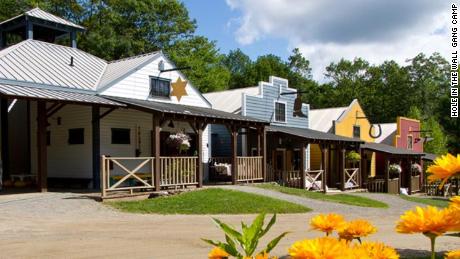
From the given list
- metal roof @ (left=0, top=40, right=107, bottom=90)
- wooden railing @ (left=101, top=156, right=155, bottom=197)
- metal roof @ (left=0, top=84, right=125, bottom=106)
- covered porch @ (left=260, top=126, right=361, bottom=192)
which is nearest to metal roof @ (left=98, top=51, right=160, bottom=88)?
metal roof @ (left=0, top=40, right=107, bottom=90)

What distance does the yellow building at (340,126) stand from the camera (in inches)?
1154

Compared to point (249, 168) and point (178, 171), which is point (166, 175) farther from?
point (249, 168)

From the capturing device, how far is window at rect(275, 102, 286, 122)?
85.9ft

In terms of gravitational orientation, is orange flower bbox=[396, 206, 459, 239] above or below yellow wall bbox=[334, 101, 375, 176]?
below

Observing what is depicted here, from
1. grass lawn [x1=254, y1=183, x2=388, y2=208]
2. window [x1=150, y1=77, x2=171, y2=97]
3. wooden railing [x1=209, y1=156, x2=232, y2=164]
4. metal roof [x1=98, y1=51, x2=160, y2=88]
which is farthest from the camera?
wooden railing [x1=209, y1=156, x2=232, y2=164]

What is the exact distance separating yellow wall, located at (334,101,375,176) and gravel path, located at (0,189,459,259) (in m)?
15.9

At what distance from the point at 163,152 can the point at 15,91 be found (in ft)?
23.6

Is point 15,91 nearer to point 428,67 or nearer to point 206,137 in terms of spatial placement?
point 206,137

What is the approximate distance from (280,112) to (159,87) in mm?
8326

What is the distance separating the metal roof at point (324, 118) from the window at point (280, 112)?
576 centimetres

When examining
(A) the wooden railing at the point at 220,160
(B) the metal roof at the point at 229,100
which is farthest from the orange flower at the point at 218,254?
(B) the metal roof at the point at 229,100

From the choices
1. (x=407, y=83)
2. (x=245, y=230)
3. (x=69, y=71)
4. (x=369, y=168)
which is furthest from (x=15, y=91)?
(x=407, y=83)

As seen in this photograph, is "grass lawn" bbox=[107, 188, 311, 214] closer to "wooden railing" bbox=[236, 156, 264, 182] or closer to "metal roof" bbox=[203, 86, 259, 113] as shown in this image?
"wooden railing" bbox=[236, 156, 264, 182]

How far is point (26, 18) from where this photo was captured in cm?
1994
